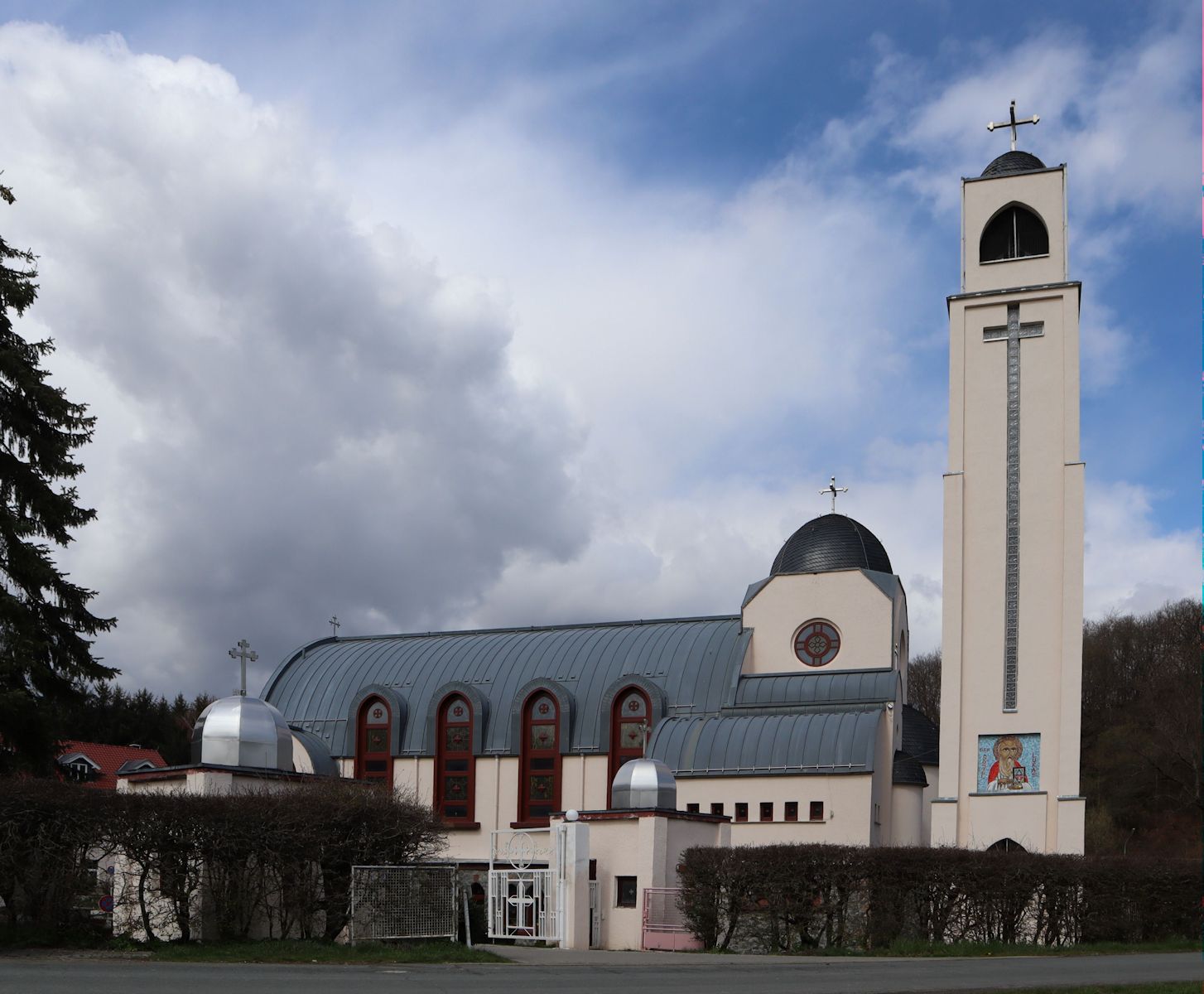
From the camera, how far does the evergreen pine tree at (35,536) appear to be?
24891 millimetres

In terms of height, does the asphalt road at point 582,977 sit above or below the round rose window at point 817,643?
below

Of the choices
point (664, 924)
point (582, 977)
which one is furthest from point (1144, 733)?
point (582, 977)

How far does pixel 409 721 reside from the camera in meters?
41.9

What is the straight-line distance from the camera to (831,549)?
39562mm

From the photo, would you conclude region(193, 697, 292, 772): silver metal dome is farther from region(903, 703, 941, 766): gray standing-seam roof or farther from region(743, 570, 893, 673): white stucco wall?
region(903, 703, 941, 766): gray standing-seam roof

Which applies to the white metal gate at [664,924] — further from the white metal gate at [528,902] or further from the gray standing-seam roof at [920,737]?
the gray standing-seam roof at [920,737]

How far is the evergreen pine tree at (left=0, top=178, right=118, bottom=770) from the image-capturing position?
81.7ft

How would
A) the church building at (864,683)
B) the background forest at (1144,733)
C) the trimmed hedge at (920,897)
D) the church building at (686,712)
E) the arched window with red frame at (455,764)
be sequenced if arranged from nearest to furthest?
1. the trimmed hedge at (920,897)
2. the church building at (864,683)
3. the church building at (686,712)
4. the arched window with red frame at (455,764)
5. the background forest at (1144,733)

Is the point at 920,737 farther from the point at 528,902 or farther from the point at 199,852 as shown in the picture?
the point at 199,852

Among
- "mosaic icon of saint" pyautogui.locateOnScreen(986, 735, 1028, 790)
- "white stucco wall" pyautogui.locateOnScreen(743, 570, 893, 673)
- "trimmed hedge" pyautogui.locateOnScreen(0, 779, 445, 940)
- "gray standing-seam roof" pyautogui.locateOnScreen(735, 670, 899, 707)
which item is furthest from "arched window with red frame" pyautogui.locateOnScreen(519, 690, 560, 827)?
"trimmed hedge" pyautogui.locateOnScreen(0, 779, 445, 940)

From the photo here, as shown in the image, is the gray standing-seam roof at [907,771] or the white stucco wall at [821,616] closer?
the gray standing-seam roof at [907,771]

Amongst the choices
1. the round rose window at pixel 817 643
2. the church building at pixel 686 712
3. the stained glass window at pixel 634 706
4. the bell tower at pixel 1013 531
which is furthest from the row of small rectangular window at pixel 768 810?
the round rose window at pixel 817 643

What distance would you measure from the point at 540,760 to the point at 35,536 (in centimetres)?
1778

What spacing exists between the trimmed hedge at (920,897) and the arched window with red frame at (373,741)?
17124 millimetres
